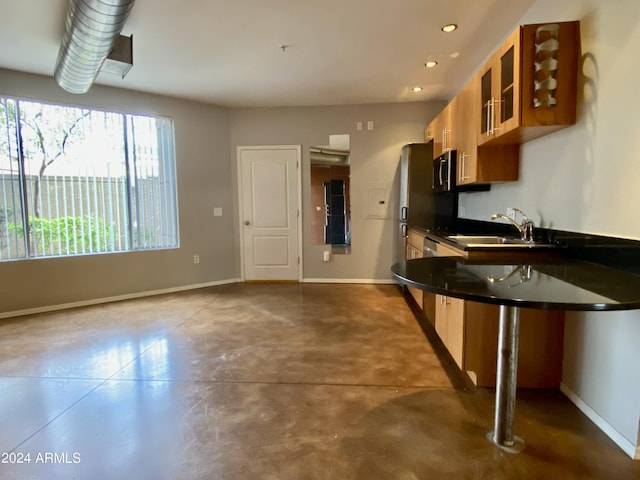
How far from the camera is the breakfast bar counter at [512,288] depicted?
3.86ft

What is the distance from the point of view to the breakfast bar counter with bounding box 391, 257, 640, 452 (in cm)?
118

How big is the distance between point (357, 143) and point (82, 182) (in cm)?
359

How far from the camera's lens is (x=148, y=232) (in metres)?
4.67

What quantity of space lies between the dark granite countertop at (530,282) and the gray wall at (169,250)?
12.9 feet

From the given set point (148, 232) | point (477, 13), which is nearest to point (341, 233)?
point (148, 232)

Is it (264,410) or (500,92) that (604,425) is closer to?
(264,410)

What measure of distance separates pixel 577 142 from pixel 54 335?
14.4 feet

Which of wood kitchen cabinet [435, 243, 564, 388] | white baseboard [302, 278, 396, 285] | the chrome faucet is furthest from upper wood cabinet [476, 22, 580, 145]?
white baseboard [302, 278, 396, 285]

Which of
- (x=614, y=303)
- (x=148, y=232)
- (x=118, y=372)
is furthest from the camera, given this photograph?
(x=148, y=232)

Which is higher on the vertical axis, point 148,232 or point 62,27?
point 62,27

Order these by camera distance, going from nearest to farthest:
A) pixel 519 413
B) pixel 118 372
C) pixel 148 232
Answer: pixel 519 413, pixel 118 372, pixel 148 232

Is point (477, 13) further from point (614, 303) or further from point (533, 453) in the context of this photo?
point (533, 453)

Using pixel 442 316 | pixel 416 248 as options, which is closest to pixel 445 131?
pixel 416 248

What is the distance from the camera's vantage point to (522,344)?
2.15 m
